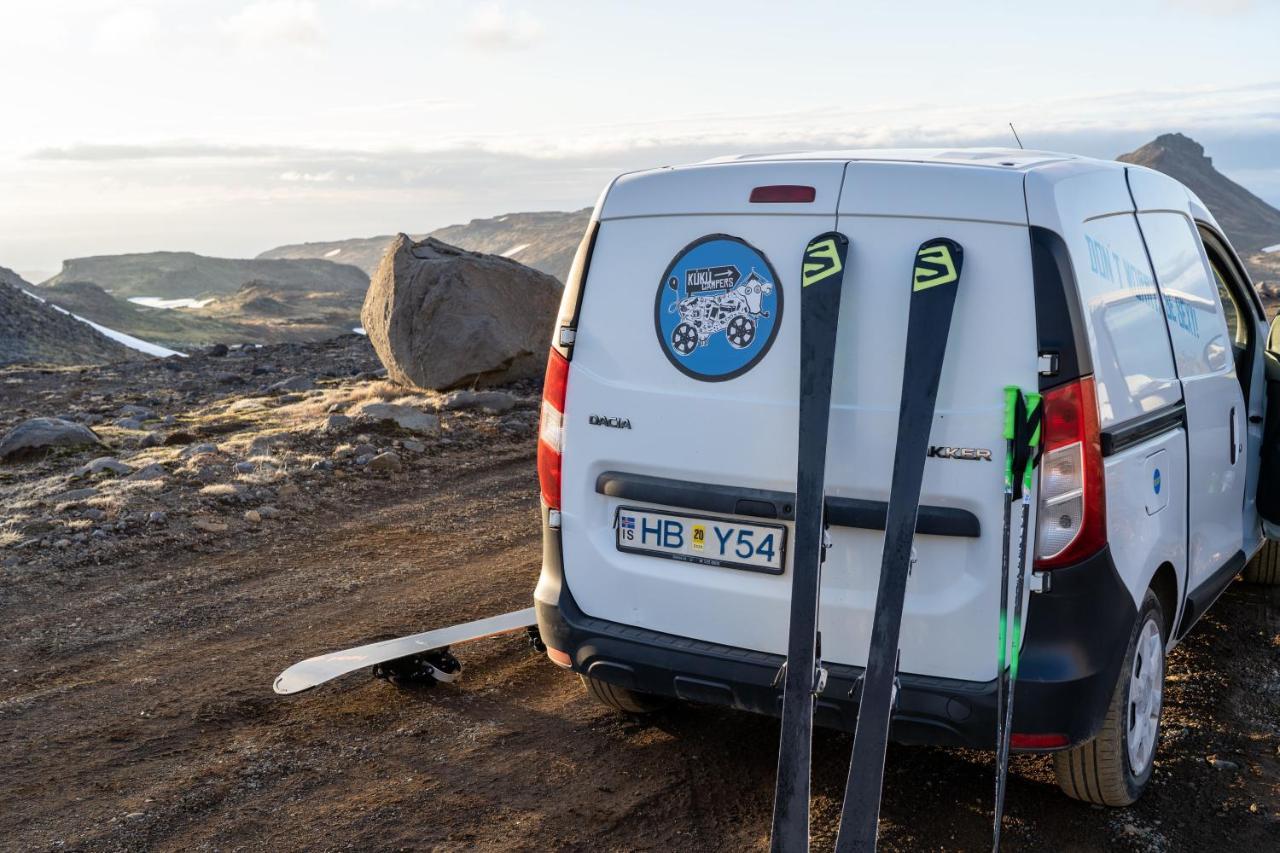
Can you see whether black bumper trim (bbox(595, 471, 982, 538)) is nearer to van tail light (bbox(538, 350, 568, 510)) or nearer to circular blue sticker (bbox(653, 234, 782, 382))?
van tail light (bbox(538, 350, 568, 510))

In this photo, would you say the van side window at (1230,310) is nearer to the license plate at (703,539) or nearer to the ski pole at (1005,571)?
the ski pole at (1005,571)

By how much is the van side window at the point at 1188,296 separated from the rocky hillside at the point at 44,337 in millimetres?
21639

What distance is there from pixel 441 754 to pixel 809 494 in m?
1.79

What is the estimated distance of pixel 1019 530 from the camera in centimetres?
321

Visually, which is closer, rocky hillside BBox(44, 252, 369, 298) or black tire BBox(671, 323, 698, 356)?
black tire BBox(671, 323, 698, 356)

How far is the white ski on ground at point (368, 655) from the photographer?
4.61 meters

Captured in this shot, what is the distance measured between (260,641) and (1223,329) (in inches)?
176

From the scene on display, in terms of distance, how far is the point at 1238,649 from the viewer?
5.23 meters

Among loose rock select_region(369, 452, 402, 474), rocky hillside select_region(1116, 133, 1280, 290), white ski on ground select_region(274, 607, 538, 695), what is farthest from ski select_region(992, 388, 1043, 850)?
rocky hillside select_region(1116, 133, 1280, 290)

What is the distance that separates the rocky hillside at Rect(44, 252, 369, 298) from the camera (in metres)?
132

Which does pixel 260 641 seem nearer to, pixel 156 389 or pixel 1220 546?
pixel 1220 546

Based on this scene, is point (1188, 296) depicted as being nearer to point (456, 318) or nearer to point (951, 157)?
point (951, 157)

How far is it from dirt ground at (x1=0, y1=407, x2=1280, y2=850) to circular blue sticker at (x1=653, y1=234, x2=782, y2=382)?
4.87 feet

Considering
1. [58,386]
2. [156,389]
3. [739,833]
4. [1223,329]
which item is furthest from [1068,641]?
[58,386]
